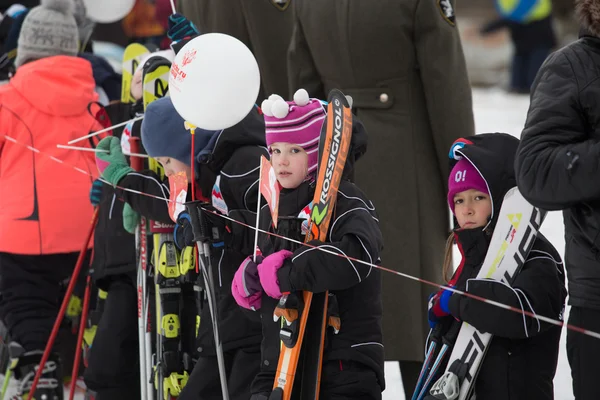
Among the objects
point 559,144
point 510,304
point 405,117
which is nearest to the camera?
point 559,144

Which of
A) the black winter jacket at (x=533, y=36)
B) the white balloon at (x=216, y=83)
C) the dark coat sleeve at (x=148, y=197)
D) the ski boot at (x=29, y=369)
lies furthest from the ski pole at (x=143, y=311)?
the black winter jacket at (x=533, y=36)

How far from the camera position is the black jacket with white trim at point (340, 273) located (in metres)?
3.57

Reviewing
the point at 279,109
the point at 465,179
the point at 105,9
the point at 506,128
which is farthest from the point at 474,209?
the point at 506,128

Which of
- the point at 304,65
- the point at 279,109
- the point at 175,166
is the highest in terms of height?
the point at 304,65

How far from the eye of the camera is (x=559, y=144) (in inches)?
120

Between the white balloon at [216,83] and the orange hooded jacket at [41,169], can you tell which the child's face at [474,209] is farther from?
the orange hooded jacket at [41,169]

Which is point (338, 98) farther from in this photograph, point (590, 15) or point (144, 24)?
point (144, 24)

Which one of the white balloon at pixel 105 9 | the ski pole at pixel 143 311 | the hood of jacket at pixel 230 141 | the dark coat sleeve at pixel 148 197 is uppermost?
the white balloon at pixel 105 9

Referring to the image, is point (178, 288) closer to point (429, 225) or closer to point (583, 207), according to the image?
point (429, 225)

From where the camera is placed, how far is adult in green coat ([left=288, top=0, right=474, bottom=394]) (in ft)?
16.6

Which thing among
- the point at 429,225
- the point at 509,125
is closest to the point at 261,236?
the point at 429,225

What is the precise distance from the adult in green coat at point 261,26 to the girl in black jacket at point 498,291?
8.93ft

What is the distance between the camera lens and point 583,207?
10.1 ft

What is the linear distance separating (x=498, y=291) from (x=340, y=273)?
0.49 metres
